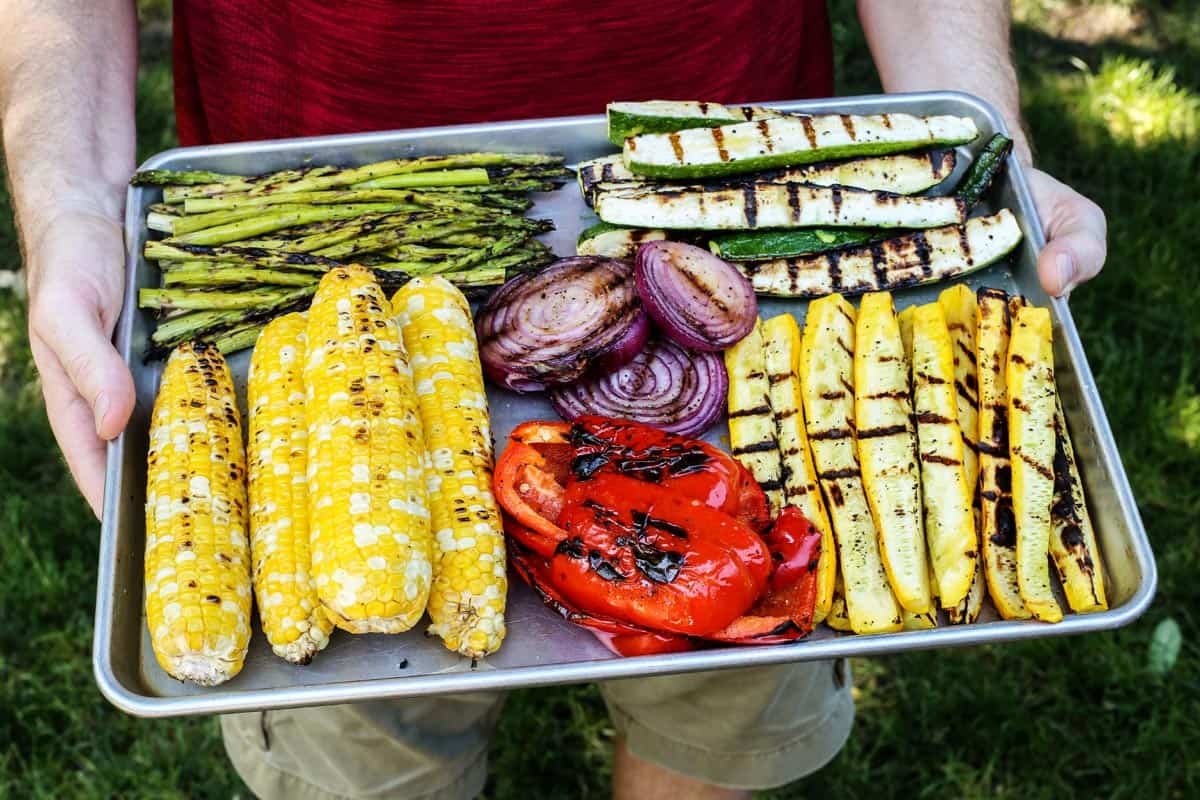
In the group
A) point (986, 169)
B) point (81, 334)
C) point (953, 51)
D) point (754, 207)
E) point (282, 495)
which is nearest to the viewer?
point (282, 495)

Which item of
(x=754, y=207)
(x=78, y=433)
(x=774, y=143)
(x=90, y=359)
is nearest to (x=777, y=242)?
(x=754, y=207)

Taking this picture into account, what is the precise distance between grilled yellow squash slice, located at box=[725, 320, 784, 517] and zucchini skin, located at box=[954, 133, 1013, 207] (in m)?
1.04

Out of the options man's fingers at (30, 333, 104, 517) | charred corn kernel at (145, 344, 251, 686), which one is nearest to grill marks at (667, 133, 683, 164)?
charred corn kernel at (145, 344, 251, 686)

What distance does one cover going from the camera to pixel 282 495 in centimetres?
318

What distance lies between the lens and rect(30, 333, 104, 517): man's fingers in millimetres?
3492

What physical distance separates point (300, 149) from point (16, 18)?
1204mm

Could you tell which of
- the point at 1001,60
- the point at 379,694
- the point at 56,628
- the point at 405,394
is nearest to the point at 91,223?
the point at 405,394

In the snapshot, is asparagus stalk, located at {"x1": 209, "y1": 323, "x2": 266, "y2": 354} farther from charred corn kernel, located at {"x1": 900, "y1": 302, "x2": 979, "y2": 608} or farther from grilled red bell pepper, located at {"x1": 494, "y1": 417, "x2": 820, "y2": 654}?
charred corn kernel, located at {"x1": 900, "y1": 302, "x2": 979, "y2": 608}

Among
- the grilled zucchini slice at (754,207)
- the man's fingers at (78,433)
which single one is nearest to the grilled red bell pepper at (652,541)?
the grilled zucchini slice at (754,207)

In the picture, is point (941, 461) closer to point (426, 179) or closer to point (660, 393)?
point (660, 393)

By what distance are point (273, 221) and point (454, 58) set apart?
86 cm

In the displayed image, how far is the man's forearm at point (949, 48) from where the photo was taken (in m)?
4.47

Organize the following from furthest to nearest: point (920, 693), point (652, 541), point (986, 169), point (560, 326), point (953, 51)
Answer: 1. point (920, 693)
2. point (953, 51)
3. point (986, 169)
4. point (560, 326)
5. point (652, 541)

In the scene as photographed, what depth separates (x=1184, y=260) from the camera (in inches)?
263
